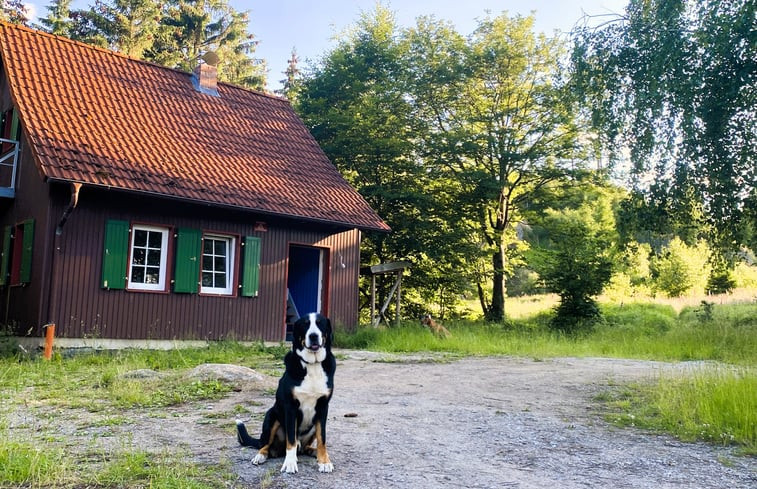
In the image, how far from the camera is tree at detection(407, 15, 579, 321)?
23766 mm

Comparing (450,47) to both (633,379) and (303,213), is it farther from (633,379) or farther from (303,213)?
(633,379)

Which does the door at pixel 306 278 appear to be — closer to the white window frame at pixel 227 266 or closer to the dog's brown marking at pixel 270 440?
the white window frame at pixel 227 266

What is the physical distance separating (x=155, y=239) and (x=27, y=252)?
2.29 m

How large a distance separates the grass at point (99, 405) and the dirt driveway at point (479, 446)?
0.45 m

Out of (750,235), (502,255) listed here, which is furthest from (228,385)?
(502,255)

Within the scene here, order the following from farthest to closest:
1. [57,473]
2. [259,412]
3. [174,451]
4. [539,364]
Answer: [539,364] < [259,412] < [174,451] < [57,473]

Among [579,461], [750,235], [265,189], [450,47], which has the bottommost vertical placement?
[579,461]

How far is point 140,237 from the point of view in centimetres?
1349

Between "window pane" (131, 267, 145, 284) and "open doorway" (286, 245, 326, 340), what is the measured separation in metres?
4.18

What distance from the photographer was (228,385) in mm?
8375

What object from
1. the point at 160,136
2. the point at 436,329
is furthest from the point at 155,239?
the point at 436,329

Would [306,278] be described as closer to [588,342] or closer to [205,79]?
[205,79]

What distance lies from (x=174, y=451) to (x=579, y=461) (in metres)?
3.07

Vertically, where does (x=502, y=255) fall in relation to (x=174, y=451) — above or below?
above
